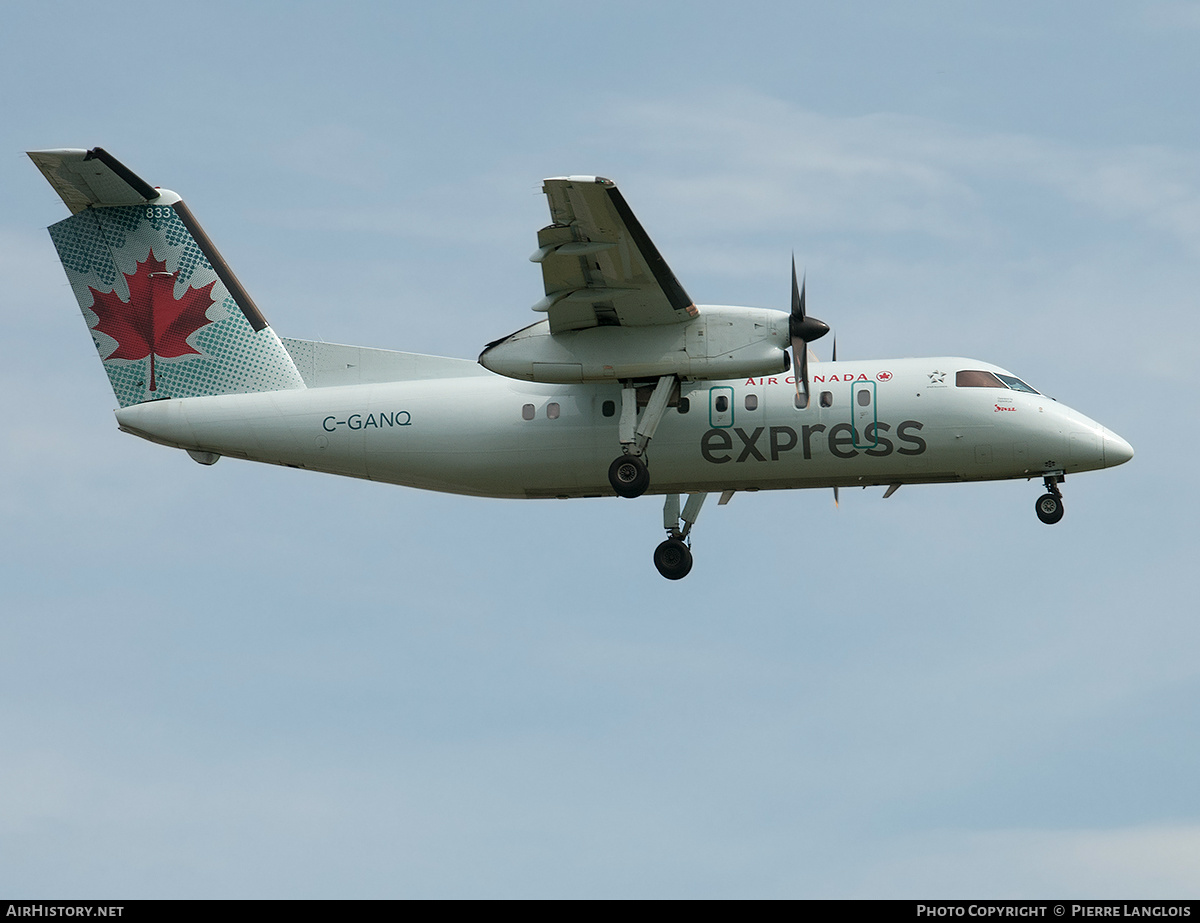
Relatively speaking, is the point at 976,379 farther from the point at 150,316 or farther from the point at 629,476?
the point at 150,316

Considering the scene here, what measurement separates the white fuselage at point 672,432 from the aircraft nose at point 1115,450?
32mm

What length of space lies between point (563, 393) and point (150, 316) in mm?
7466

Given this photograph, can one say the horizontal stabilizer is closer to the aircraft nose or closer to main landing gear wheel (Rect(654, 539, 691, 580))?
main landing gear wheel (Rect(654, 539, 691, 580))

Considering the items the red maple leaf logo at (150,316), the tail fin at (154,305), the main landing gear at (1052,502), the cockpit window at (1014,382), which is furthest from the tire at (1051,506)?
the red maple leaf logo at (150,316)

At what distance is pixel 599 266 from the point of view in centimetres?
2352

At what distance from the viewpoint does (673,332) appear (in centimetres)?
2445

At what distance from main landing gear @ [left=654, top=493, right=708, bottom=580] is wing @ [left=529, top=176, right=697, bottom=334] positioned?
4429 millimetres

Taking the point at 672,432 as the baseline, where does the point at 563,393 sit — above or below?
above

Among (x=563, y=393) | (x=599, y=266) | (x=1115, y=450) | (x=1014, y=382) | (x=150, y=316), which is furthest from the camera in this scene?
(x=150, y=316)

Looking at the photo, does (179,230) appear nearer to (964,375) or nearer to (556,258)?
(556,258)

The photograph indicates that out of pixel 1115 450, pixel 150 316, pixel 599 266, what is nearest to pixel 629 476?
pixel 599 266

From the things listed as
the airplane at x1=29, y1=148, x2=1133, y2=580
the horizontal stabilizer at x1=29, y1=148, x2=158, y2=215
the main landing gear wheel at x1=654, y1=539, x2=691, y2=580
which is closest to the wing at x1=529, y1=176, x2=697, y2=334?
the airplane at x1=29, y1=148, x2=1133, y2=580

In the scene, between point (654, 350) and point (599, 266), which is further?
point (654, 350)
